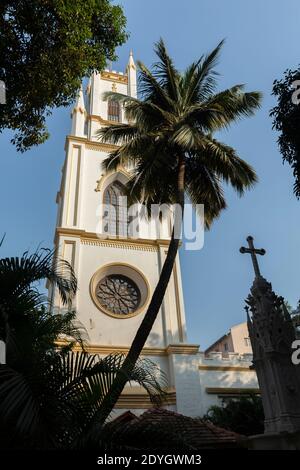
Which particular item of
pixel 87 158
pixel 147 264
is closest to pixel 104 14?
pixel 147 264

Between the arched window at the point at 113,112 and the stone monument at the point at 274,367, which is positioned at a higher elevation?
the arched window at the point at 113,112

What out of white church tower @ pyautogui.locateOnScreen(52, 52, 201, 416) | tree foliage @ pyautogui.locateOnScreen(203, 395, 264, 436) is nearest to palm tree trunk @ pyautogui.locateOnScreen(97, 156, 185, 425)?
white church tower @ pyautogui.locateOnScreen(52, 52, 201, 416)

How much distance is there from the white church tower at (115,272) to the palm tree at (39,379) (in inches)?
449

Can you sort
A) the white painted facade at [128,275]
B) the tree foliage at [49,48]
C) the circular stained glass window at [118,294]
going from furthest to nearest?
the circular stained glass window at [118,294] → the white painted facade at [128,275] → the tree foliage at [49,48]

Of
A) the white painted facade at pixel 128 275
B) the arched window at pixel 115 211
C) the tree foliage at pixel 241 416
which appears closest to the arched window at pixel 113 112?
the white painted facade at pixel 128 275

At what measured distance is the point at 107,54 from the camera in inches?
376

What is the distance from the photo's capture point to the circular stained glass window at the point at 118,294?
1974 centimetres

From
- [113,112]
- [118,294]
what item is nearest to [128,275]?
[118,294]

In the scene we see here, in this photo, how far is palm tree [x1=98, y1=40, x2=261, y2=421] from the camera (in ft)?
41.1

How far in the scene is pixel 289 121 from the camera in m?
8.58

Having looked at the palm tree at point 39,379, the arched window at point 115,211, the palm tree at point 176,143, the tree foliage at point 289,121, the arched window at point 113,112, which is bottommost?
the palm tree at point 39,379

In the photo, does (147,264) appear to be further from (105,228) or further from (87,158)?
(87,158)

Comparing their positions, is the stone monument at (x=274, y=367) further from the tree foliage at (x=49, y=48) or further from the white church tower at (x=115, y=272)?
the white church tower at (x=115, y=272)

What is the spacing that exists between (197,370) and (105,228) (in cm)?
948
